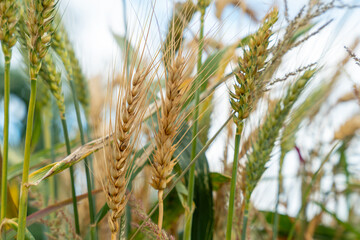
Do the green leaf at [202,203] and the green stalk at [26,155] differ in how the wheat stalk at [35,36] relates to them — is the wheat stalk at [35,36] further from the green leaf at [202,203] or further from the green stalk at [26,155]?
the green leaf at [202,203]

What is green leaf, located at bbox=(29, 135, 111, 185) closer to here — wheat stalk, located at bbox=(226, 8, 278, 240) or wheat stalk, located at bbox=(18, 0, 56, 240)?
wheat stalk, located at bbox=(18, 0, 56, 240)

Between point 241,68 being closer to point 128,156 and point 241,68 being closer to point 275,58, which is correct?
point 275,58

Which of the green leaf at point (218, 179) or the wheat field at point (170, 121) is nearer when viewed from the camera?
the wheat field at point (170, 121)

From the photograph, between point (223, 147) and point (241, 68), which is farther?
point (223, 147)

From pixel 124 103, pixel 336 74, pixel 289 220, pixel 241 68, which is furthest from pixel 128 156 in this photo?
pixel 289 220

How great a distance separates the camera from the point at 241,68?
434 millimetres

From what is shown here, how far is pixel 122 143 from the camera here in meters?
0.39

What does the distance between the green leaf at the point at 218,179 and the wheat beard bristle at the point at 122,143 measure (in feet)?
0.96

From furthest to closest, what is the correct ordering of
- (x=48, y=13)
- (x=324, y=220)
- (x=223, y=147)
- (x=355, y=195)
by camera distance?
1. (x=355, y=195)
2. (x=324, y=220)
3. (x=223, y=147)
4. (x=48, y=13)

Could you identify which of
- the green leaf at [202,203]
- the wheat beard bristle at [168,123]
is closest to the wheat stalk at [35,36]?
the wheat beard bristle at [168,123]

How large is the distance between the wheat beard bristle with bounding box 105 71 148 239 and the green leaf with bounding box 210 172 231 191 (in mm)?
293

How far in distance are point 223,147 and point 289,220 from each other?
464mm

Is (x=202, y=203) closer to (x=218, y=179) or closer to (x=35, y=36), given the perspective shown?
(x=218, y=179)

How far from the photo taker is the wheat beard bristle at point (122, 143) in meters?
0.39
